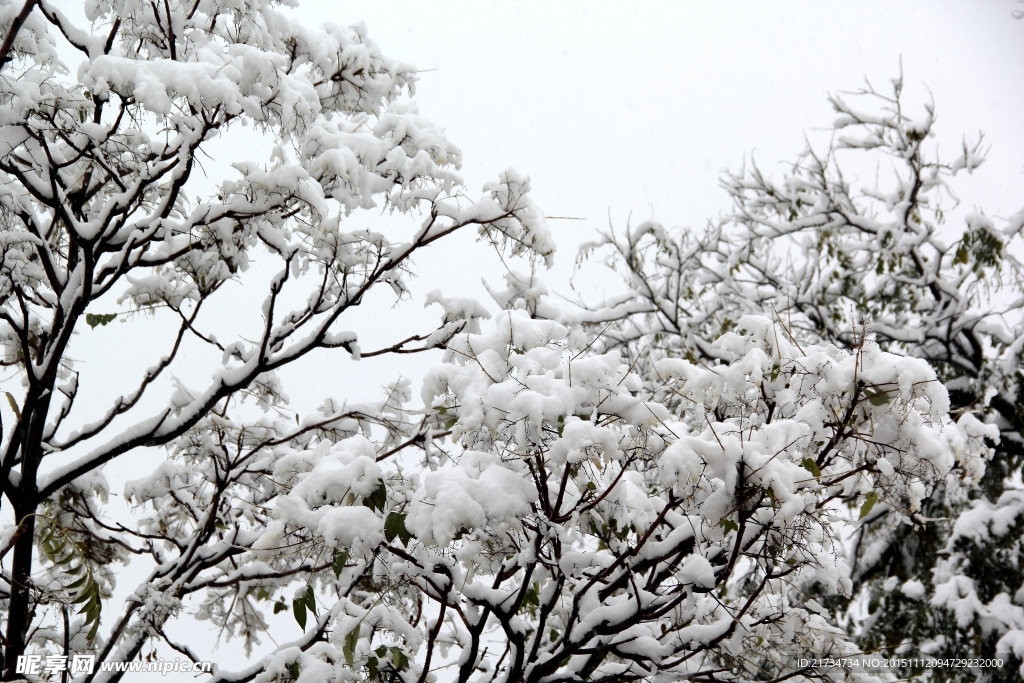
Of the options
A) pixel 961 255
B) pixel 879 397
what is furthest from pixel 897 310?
pixel 879 397

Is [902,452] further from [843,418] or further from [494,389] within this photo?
[494,389]

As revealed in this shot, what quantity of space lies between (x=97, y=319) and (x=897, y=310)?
8.19 metres

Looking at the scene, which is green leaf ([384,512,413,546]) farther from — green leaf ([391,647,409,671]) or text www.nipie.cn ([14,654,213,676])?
text www.nipie.cn ([14,654,213,676])

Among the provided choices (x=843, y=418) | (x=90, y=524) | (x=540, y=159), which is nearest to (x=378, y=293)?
(x=90, y=524)

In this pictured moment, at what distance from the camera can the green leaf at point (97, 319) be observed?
3.59 m

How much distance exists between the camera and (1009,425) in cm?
699

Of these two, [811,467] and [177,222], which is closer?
[811,467]

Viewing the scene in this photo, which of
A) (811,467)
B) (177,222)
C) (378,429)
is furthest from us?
(378,429)

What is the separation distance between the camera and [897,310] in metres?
8.22

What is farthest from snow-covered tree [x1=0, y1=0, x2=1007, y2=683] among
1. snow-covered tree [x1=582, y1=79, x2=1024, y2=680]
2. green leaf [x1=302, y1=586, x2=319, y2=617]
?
snow-covered tree [x1=582, y1=79, x2=1024, y2=680]

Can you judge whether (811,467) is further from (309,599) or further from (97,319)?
(97,319)

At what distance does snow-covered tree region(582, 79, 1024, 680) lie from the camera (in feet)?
21.9

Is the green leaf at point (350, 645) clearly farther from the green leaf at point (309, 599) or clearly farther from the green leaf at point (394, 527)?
the green leaf at point (394, 527)

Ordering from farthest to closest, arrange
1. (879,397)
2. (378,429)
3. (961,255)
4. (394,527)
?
(961,255) < (378,429) < (879,397) < (394,527)
